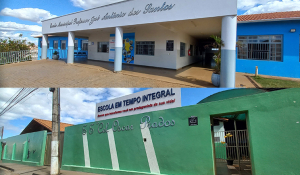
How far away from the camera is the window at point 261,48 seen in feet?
37.2

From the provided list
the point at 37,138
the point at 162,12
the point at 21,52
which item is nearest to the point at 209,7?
the point at 162,12

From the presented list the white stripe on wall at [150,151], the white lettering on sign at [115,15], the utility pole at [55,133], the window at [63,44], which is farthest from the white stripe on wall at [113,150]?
the window at [63,44]

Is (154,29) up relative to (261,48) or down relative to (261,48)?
up

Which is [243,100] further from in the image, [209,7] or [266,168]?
[209,7]

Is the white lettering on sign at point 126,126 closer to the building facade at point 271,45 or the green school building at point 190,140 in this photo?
the green school building at point 190,140

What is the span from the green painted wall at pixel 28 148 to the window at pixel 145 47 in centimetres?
774

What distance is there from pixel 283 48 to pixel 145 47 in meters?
8.14

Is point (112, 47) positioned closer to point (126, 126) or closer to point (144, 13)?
point (144, 13)

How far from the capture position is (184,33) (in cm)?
1340

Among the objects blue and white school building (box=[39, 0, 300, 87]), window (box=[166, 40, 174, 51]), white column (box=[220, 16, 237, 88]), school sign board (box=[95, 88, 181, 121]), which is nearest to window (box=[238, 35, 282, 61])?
blue and white school building (box=[39, 0, 300, 87])

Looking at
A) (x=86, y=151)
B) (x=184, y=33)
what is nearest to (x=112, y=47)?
(x=184, y=33)

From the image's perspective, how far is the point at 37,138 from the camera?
1171cm

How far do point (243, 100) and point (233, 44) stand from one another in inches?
140

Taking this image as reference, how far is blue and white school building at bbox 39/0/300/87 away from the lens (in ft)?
24.1
